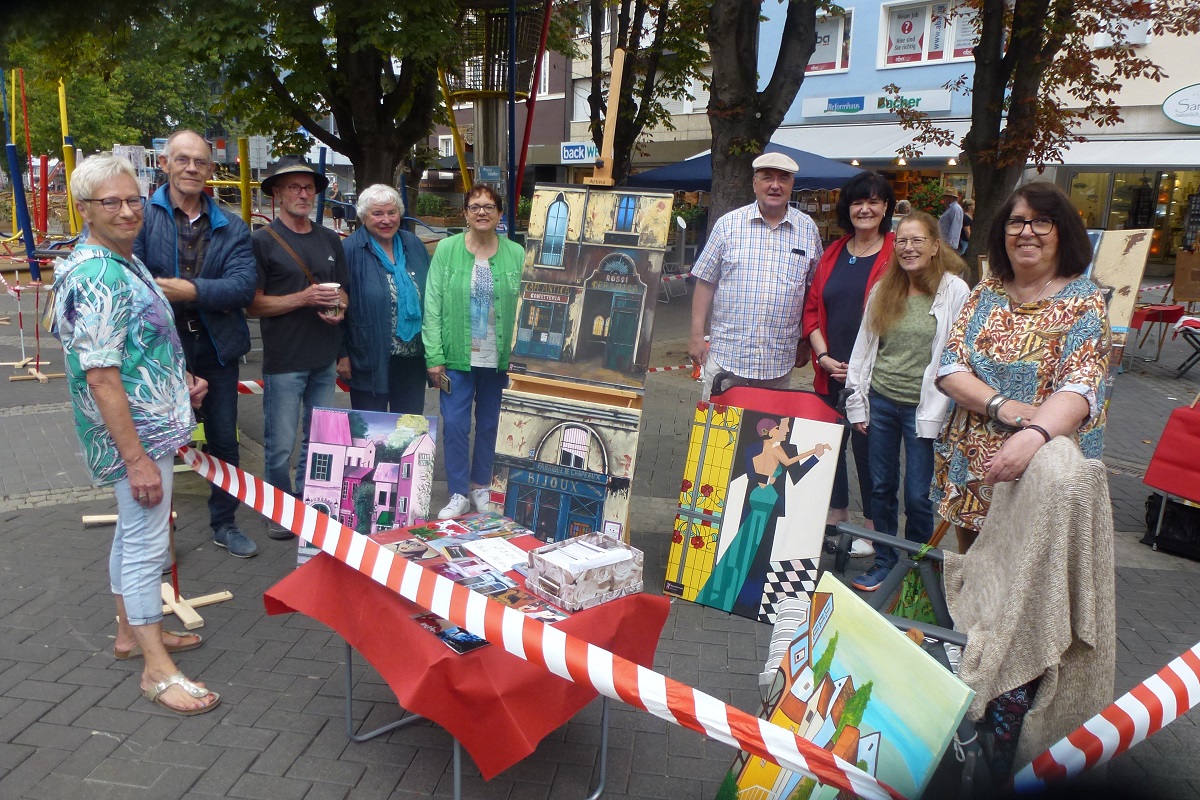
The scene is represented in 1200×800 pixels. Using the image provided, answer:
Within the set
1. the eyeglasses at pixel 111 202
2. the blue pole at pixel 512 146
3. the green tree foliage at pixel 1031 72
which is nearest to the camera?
the eyeglasses at pixel 111 202

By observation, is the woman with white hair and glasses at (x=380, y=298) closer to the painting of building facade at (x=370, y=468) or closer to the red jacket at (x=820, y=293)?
the painting of building facade at (x=370, y=468)

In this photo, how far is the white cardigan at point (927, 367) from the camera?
12.2 ft

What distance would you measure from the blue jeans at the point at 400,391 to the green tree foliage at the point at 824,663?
3205 mm

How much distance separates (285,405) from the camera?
4410mm

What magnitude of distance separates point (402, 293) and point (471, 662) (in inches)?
108

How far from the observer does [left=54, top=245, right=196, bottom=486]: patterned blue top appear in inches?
110

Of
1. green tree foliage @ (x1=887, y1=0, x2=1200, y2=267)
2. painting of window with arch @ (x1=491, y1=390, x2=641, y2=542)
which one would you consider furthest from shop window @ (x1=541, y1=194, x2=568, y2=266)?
green tree foliage @ (x1=887, y1=0, x2=1200, y2=267)

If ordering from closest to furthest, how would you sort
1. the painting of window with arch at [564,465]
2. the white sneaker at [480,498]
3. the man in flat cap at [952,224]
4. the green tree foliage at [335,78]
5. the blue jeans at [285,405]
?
the green tree foliage at [335,78]
the painting of window with arch at [564,465]
the blue jeans at [285,405]
the white sneaker at [480,498]
the man in flat cap at [952,224]

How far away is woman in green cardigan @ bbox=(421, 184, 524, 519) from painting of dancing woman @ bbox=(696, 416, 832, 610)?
55.8 inches

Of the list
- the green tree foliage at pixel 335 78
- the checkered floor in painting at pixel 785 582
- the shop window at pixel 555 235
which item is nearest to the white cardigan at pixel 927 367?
the checkered floor in painting at pixel 785 582

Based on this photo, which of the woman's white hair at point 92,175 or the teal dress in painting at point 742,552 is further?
the teal dress in painting at point 742,552

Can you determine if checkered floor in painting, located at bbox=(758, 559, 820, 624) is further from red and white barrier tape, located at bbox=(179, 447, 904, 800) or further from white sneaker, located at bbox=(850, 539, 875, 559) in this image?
red and white barrier tape, located at bbox=(179, 447, 904, 800)

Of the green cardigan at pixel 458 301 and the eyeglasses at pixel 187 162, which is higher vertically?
the eyeglasses at pixel 187 162

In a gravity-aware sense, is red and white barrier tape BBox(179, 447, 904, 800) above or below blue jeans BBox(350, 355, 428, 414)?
below
